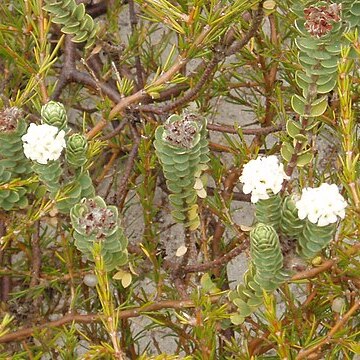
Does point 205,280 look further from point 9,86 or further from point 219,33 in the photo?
point 9,86

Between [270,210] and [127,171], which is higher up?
[270,210]

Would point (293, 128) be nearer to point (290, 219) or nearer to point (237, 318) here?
point (290, 219)

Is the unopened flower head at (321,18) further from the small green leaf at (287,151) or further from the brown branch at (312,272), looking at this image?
the brown branch at (312,272)

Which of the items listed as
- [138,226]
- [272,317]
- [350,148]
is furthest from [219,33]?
[138,226]

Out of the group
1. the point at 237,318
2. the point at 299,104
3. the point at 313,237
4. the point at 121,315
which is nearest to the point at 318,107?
the point at 299,104

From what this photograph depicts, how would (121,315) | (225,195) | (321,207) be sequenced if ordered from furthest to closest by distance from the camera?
1. (225,195)
2. (121,315)
3. (321,207)

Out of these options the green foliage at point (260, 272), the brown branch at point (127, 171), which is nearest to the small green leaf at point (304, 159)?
the green foliage at point (260, 272)
